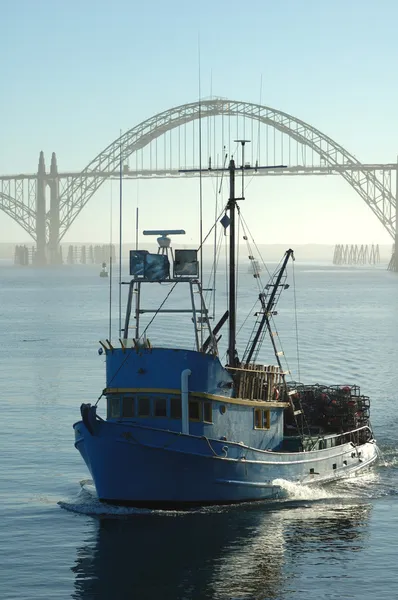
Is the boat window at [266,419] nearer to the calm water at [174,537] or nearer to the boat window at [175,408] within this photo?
the calm water at [174,537]

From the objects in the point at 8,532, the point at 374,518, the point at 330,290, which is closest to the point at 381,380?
the point at 374,518

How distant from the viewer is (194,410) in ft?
104

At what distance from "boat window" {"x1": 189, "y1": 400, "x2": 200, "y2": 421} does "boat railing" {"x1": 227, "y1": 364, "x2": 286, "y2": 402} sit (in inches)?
65.7

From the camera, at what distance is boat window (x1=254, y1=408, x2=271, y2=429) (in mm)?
33856

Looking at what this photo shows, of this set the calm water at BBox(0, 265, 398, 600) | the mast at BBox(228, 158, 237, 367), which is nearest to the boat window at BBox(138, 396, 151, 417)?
the calm water at BBox(0, 265, 398, 600)

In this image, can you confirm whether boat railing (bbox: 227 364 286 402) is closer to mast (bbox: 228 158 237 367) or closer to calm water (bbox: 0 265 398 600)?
mast (bbox: 228 158 237 367)

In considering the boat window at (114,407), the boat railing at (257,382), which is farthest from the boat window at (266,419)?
the boat window at (114,407)

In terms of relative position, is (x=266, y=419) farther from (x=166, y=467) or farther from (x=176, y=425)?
(x=166, y=467)

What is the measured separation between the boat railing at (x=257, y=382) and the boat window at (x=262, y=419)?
392 millimetres

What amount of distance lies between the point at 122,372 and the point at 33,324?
77.4 m

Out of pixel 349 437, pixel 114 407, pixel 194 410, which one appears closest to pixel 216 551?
pixel 194 410

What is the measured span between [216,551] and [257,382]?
6468 mm

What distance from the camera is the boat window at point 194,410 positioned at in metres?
31.5

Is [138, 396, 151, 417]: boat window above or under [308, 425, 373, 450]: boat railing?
above
